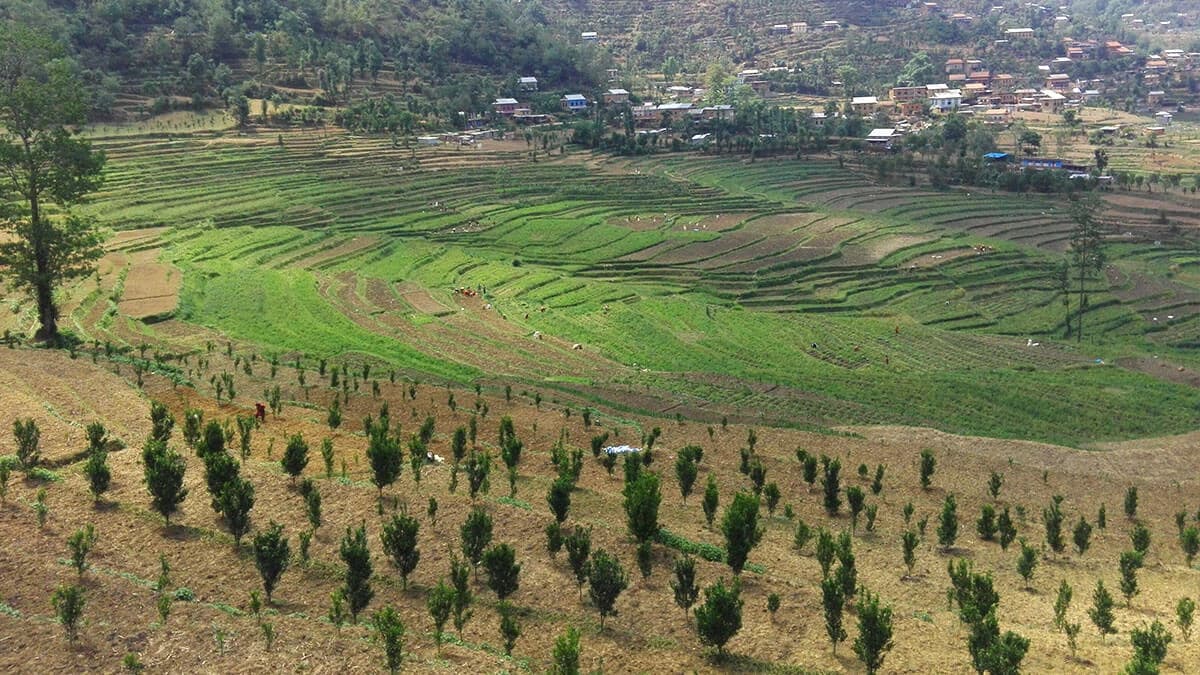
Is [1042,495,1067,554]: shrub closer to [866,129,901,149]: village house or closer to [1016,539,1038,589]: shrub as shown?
[1016,539,1038,589]: shrub

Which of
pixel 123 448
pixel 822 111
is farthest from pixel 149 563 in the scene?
pixel 822 111

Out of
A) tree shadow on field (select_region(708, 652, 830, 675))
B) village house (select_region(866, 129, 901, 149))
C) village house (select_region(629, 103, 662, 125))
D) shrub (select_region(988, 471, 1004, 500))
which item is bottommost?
shrub (select_region(988, 471, 1004, 500))

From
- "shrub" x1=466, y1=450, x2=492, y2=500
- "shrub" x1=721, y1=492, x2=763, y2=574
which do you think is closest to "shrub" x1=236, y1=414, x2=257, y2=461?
"shrub" x1=466, y1=450, x2=492, y2=500

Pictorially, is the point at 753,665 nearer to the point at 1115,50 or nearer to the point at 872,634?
the point at 872,634

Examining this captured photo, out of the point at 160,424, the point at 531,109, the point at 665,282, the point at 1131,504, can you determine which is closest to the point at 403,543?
the point at 160,424

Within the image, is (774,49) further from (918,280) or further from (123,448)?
(123,448)
